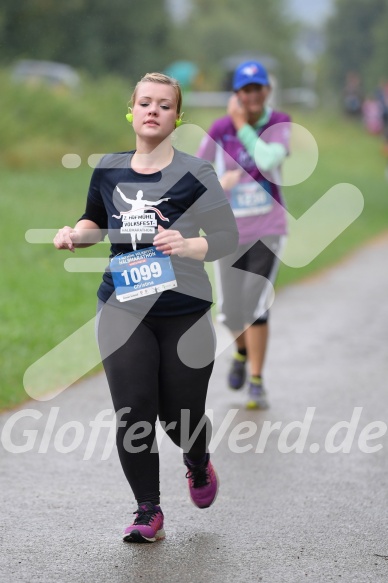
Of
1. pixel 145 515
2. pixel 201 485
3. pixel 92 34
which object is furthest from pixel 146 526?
pixel 92 34

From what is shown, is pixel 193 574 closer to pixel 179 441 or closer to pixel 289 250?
pixel 179 441

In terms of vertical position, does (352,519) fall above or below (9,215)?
above

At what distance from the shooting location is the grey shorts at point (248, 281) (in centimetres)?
808

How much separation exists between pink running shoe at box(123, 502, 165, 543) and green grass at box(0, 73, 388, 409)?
10.2ft

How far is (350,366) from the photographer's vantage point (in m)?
9.61

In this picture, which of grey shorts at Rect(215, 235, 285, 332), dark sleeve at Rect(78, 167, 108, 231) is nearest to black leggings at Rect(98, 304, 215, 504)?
dark sleeve at Rect(78, 167, 108, 231)

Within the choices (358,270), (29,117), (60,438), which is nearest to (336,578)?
(60,438)

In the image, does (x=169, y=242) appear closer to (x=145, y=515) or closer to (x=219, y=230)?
(x=219, y=230)

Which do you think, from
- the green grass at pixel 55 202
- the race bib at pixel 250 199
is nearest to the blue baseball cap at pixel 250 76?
the race bib at pixel 250 199

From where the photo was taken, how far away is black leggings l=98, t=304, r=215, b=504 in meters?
5.04

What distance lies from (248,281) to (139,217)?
3.21 meters

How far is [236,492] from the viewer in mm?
6023

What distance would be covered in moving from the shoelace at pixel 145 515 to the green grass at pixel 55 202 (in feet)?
10.2

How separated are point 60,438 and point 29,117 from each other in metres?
20.4
